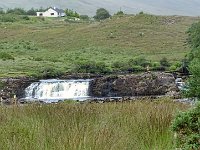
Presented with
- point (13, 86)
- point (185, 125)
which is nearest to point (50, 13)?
point (13, 86)

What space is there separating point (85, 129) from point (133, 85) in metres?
44.2

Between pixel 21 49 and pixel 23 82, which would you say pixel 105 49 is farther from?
pixel 23 82

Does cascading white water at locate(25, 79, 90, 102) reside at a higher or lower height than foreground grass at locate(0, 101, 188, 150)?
lower

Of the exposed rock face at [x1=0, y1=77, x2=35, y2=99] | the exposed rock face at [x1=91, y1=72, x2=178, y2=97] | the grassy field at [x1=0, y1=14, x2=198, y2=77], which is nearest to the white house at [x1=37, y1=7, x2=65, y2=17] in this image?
the grassy field at [x1=0, y1=14, x2=198, y2=77]

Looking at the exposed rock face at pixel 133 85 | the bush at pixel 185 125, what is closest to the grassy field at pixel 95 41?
the exposed rock face at pixel 133 85

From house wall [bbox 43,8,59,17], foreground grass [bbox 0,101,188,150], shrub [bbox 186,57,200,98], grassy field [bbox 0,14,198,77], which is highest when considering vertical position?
foreground grass [bbox 0,101,188,150]

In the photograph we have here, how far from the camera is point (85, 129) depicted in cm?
762

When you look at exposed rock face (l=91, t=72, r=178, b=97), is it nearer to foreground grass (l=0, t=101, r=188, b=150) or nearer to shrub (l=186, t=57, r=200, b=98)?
shrub (l=186, t=57, r=200, b=98)

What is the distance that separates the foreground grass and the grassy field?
2087 inches

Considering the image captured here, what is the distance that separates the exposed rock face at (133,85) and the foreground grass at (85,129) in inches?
1572

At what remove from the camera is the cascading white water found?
5076 centimetres

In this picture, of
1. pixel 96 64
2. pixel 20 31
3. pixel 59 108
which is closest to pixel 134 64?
pixel 96 64

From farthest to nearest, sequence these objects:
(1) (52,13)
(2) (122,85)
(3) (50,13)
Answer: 1. (1) (52,13)
2. (3) (50,13)
3. (2) (122,85)

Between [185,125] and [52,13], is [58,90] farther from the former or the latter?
[52,13]
